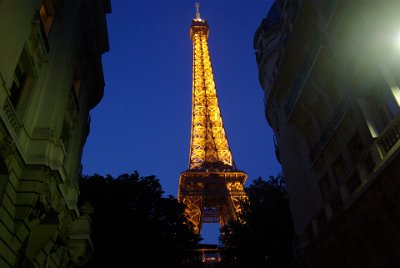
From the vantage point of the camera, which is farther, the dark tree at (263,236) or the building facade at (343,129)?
the dark tree at (263,236)

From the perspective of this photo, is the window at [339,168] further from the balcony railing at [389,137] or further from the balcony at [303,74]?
the balcony railing at [389,137]

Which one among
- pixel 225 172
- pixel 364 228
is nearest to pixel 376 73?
pixel 364 228

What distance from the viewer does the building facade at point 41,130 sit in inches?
378

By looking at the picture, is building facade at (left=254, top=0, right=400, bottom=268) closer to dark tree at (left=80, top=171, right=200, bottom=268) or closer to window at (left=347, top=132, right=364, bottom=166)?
window at (left=347, top=132, right=364, bottom=166)

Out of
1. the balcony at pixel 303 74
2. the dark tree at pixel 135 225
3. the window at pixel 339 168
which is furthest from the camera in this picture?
the dark tree at pixel 135 225

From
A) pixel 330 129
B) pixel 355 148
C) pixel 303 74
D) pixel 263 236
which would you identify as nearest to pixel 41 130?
pixel 355 148

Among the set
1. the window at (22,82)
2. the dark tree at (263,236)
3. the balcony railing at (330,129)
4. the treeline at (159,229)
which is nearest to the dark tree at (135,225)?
the treeline at (159,229)

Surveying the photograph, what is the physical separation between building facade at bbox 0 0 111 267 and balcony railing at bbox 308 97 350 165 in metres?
10.7

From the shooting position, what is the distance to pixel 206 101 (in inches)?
3344

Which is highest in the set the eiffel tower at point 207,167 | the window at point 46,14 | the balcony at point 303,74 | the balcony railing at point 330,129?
the eiffel tower at point 207,167

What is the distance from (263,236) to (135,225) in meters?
10.4

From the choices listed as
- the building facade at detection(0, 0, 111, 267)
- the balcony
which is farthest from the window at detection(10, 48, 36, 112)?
the balcony

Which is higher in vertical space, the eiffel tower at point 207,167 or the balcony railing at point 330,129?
the eiffel tower at point 207,167

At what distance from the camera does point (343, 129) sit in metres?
16.6
